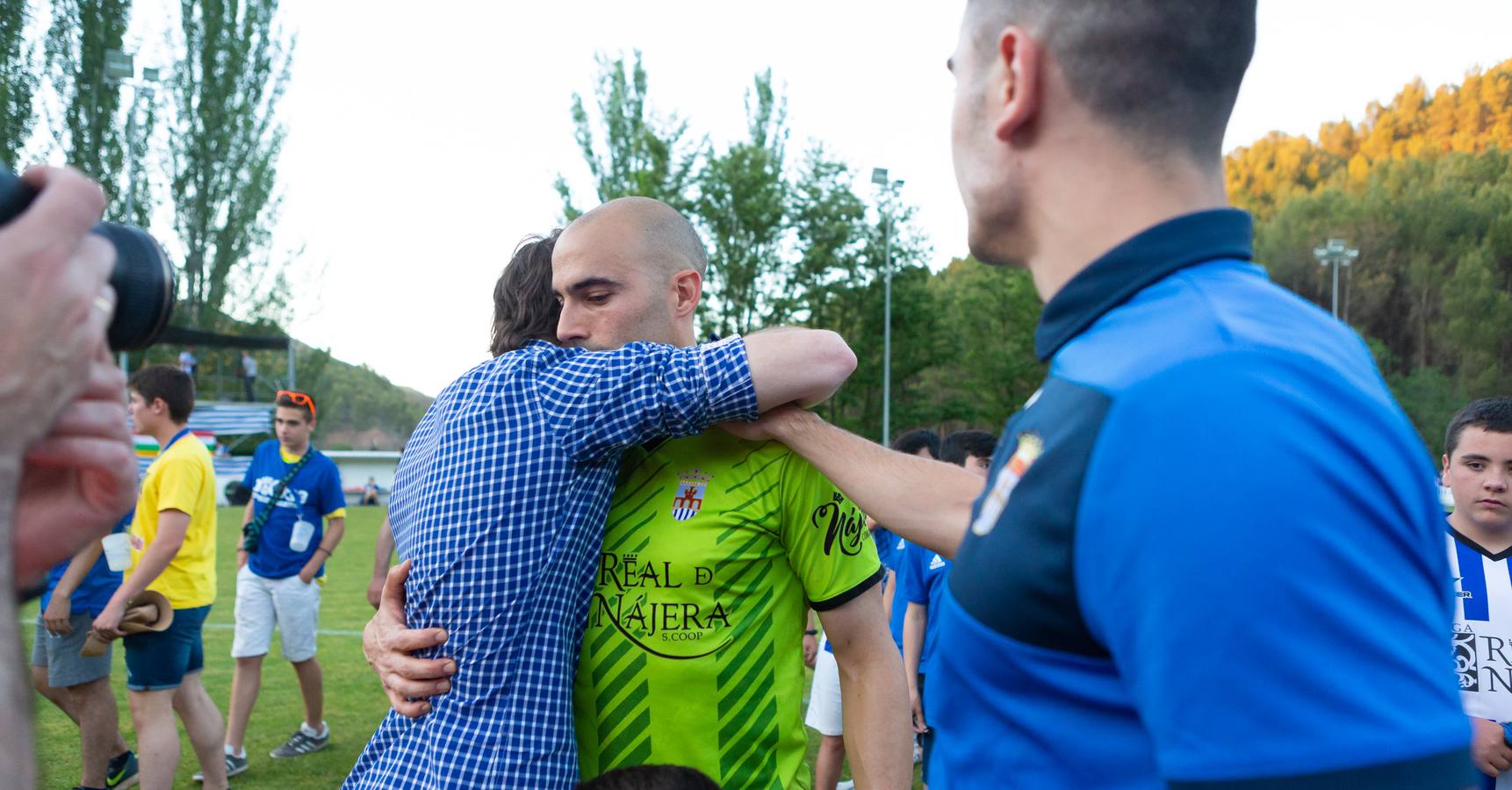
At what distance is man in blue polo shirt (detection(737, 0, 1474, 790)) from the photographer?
0.79 metres

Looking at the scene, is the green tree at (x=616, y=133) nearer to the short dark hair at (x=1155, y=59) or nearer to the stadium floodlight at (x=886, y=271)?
the stadium floodlight at (x=886, y=271)

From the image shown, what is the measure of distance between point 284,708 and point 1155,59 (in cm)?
937

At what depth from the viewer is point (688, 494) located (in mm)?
2391

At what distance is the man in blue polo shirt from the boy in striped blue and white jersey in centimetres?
332

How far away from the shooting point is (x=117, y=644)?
11141 millimetres

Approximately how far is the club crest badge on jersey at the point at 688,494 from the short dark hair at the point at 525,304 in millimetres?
803

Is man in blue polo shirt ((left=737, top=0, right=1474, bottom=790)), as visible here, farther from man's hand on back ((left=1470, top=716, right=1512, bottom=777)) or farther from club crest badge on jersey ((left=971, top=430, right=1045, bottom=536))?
man's hand on back ((left=1470, top=716, right=1512, bottom=777))

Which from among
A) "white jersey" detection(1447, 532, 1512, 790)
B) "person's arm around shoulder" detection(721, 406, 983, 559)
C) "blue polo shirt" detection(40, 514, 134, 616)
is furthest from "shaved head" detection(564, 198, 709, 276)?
"blue polo shirt" detection(40, 514, 134, 616)

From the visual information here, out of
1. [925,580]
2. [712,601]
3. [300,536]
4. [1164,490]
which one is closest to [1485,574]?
[925,580]

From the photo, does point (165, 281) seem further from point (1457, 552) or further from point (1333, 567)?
point (1457, 552)

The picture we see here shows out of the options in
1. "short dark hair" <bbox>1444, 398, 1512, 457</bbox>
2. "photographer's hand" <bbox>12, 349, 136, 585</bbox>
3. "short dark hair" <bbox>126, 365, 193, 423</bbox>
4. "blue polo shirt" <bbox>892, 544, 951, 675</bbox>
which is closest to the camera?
"photographer's hand" <bbox>12, 349, 136, 585</bbox>

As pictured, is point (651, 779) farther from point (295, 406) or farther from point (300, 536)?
point (295, 406)

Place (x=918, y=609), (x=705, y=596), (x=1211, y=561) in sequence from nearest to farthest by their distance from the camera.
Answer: (x=1211, y=561), (x=705, y=596), (x=918, y=609)

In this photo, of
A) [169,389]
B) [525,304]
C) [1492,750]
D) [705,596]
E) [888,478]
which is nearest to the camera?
[888,478]
